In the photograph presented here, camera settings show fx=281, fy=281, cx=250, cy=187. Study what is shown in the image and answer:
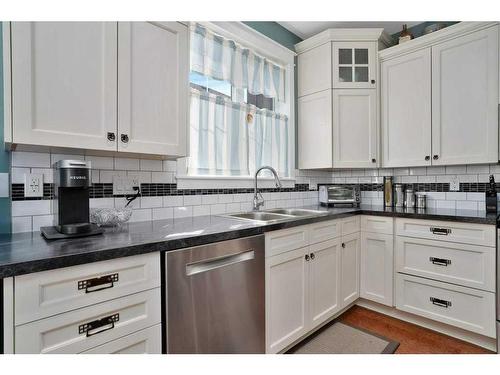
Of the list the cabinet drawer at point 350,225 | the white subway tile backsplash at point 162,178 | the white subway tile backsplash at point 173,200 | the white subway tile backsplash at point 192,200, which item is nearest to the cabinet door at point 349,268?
the cabinet drawer at point 350,225

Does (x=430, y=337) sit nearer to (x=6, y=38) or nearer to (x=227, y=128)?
(x=227, y=128)

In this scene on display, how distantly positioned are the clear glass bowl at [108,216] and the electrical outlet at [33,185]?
0.94 ft

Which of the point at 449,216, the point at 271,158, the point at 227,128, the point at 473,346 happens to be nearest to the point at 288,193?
the point at 271,158

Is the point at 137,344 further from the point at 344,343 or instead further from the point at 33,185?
the point at 344,343

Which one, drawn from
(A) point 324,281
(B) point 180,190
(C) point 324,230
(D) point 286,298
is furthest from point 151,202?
(A) point 324,281

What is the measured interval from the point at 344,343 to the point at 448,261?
95 centimetres

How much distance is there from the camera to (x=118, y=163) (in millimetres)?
1698

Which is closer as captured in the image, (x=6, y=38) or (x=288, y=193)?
(x=6, y=38)

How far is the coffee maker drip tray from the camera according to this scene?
116 centimetres

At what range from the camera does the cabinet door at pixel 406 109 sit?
2412 millimetres

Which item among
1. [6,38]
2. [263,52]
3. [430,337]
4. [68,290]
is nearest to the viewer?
[68,290]

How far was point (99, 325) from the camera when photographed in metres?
1.01

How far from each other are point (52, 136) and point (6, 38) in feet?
1.29

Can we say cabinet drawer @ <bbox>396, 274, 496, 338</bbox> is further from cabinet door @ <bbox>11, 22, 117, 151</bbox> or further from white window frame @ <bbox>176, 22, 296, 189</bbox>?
cabinet door @ <bbox>11, 22, 117, 151</bbox>
